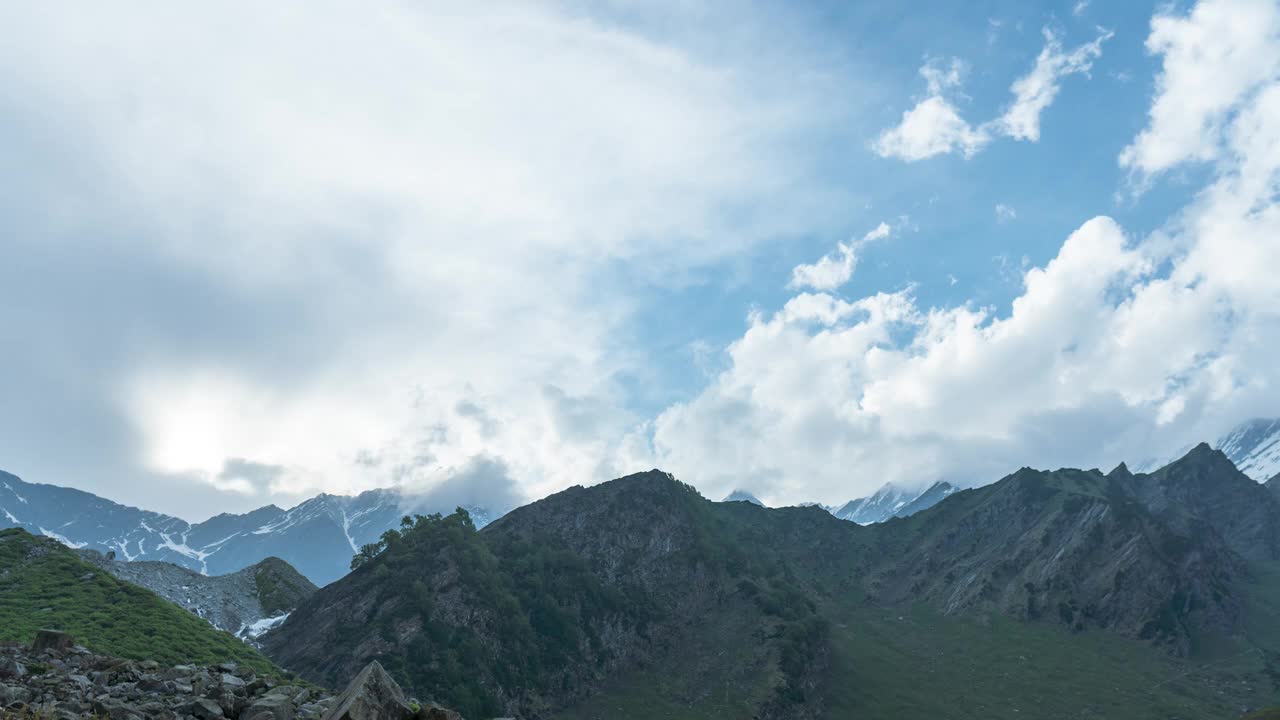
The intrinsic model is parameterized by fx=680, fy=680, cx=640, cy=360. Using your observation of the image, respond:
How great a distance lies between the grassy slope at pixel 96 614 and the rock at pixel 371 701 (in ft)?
185

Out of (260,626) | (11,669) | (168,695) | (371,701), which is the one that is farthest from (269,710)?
(260,626)

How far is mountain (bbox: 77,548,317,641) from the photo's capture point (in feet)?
535

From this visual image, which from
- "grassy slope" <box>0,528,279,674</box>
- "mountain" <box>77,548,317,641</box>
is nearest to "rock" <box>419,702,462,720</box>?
"grassy slope" <box>0,528,279,674</box>

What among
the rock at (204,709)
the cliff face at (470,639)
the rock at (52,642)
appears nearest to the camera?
the rock at (204,709)

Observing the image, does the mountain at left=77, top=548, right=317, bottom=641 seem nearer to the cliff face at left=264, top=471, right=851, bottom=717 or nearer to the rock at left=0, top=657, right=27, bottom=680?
the cliff face at left=264, top=471, right=851, bottom=717

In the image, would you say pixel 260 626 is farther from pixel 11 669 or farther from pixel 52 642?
pixel 11 669

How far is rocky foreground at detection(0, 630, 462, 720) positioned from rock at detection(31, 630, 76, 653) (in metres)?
1.98

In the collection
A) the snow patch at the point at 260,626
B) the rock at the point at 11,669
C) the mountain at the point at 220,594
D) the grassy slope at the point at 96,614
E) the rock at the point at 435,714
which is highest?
the mountain at the point at 220,594

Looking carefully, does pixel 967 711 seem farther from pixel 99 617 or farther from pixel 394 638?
pixel 99 617

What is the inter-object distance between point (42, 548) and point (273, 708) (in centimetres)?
10443

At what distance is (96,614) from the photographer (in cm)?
7781

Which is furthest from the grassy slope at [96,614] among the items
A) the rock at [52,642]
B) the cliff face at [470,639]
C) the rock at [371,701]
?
the cliff face at [470,639]

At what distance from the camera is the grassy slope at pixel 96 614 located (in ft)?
229

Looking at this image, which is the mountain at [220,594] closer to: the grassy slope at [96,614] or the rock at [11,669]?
the grassy slope at [96,614]
